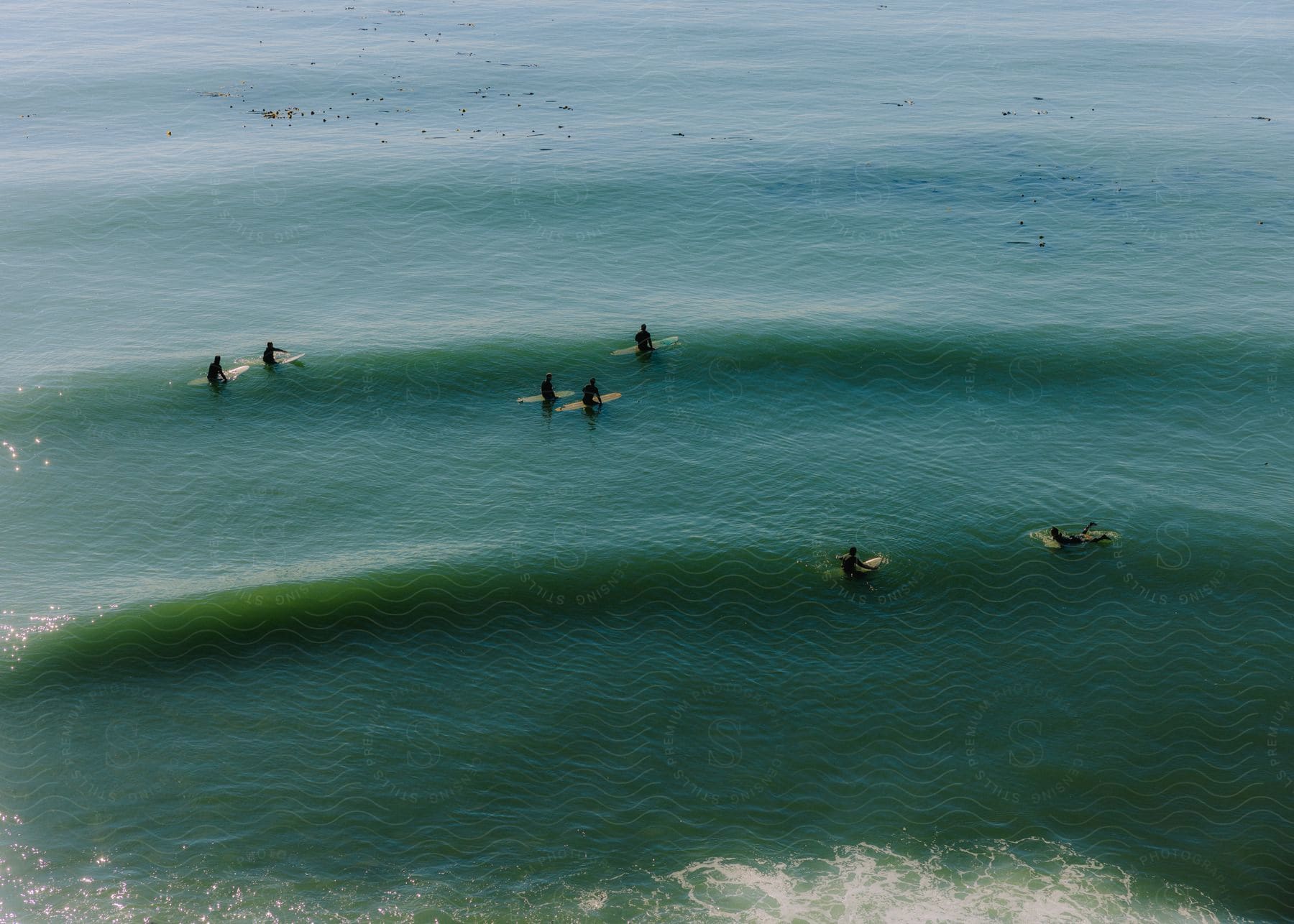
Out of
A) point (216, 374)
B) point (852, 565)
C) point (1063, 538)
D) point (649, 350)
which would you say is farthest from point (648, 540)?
point (216, 374)

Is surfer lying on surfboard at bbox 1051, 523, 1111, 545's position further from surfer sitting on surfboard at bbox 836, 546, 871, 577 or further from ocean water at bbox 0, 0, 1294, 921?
surfer sitting on surfboard at bbox 836, 546, 871, 577

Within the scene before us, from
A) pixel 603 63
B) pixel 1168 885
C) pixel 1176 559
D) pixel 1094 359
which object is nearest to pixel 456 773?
pixel 1168 885

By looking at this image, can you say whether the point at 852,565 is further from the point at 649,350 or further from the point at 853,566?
the point at 649,350

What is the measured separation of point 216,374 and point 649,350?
96.2 feet

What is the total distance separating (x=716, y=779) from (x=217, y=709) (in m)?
21.7

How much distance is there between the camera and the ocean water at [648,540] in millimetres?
39719

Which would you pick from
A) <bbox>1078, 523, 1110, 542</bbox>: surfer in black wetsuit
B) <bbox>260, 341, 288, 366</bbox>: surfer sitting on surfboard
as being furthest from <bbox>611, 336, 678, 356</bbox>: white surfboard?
<bbox>1078, 523, 1110, 542</bbox>: surfer in black wetsuit

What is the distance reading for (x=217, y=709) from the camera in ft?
148

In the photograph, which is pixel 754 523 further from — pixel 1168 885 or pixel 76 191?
pixel 76 191

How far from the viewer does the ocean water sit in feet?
130

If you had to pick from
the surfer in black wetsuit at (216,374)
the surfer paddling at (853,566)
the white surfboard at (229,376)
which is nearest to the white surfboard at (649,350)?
the white surfboard at (229,376)

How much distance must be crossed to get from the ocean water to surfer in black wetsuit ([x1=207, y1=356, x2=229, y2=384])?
721 mm

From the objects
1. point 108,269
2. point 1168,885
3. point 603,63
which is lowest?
point 1168,885

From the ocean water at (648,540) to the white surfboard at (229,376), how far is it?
0.75 m
